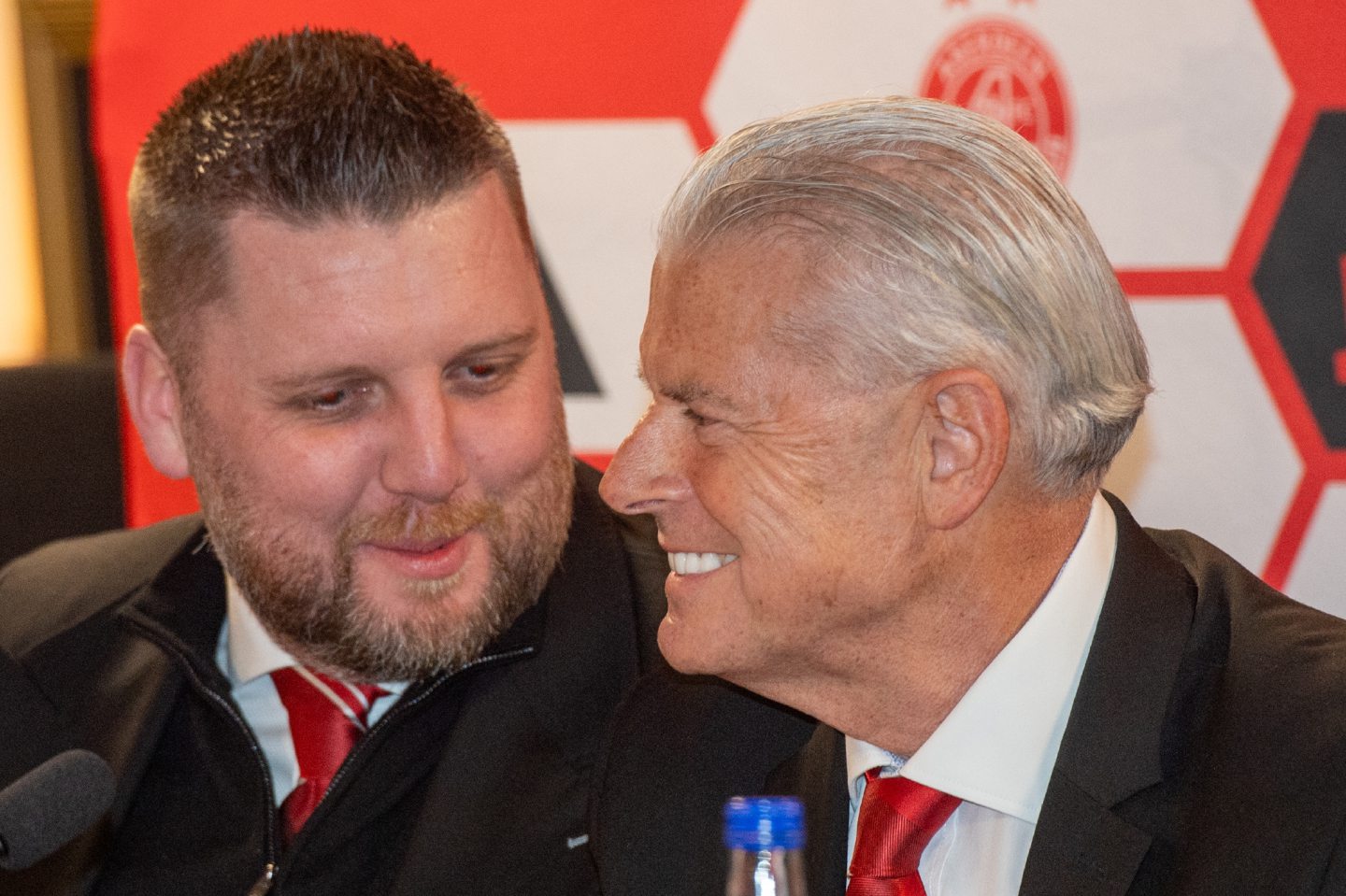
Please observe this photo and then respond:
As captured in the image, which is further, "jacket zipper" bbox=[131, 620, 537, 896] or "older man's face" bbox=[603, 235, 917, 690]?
"jacket zipper" bbox=[131, 620, 537, 896]

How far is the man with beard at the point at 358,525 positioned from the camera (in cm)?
175

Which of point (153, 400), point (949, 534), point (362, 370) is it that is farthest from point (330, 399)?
point (949, 534)

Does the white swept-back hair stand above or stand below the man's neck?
above

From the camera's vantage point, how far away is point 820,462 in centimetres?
139

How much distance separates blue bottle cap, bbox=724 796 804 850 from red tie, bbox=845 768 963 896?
0.52 m

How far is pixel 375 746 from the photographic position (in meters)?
1.78

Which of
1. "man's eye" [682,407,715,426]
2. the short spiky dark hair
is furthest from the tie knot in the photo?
"man's eye" [682,407,715,426]

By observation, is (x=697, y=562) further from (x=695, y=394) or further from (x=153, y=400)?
(x=153, y=400)

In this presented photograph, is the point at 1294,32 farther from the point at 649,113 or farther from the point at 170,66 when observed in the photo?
the point at 170,66

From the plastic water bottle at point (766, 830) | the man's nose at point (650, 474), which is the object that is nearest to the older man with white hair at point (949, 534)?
the man's nose at point (650, 474)

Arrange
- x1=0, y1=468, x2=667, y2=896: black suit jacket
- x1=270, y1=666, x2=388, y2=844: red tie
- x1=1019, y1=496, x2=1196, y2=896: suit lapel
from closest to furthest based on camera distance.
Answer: x1=1019, y1=496, x2=1196, y2=896: suit lapel
x1=0, y1=468, x2=667, y2=896: black suit jacket
x1=270, y1=666, x2=388, y2=844: red tie

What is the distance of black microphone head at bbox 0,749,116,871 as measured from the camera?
4.09 ft

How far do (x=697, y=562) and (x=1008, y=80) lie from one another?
950 millimetres

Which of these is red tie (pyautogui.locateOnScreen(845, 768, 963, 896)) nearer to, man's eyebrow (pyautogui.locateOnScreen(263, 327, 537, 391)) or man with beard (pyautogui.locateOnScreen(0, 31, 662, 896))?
man with beard (pyautogui.locateOnScreen(0, 31, 662, 896))
